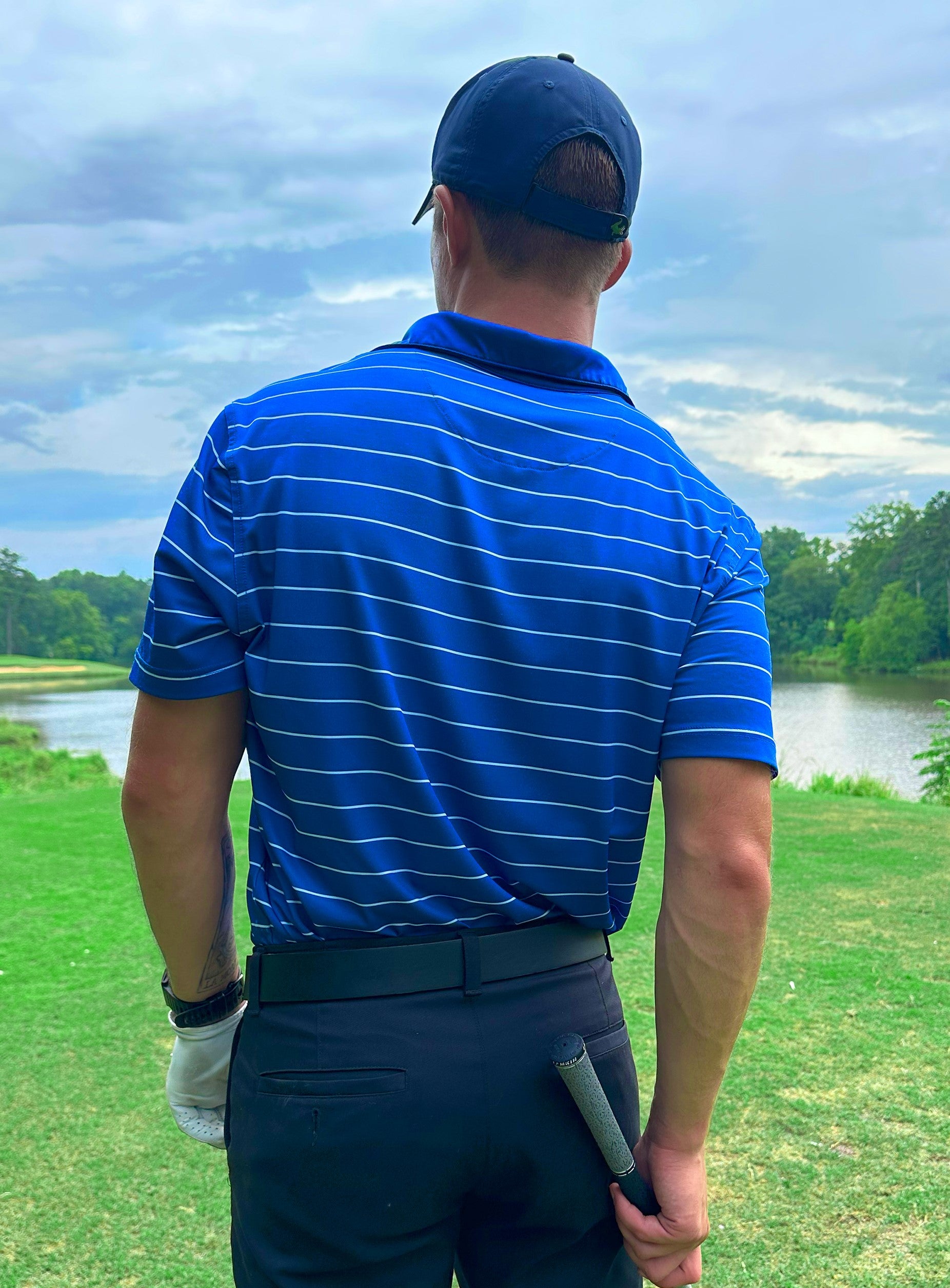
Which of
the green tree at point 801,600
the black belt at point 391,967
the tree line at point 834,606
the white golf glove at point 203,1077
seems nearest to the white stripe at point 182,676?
the black belt at point 391,967

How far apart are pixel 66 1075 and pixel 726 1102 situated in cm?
220

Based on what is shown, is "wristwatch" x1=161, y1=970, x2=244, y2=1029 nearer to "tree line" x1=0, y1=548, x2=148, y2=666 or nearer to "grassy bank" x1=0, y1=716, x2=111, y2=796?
"grassy bank" x1=0, y1=716, x2=111, y2=796

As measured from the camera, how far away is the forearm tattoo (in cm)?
128

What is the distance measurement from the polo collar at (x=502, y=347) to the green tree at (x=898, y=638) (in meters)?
54.8

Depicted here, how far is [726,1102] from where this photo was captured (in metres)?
3.24

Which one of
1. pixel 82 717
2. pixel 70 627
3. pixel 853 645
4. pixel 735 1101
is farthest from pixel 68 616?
pixel 735 1101

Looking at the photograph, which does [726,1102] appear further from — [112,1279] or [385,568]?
[385,568]

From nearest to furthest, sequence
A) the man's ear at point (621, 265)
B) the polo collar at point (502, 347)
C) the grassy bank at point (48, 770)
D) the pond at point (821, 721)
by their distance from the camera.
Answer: the polo collar at point (502, 347) → the man's ear at point (621, 265) → the grassy bank at point (48, 770) → the pond at point (821, 721)

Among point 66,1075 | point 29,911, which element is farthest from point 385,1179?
point 29,911

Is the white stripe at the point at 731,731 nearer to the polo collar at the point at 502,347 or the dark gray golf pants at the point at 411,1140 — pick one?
the dark gray golf pants at the point at 411,1140

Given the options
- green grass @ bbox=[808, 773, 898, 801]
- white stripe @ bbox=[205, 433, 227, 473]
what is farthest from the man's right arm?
green grass @ bbox=[808, 773, 898, 801]

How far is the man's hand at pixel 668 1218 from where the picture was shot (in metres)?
1.21

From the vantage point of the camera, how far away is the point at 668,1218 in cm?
122

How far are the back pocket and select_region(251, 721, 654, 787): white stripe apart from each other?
12.4 inches
